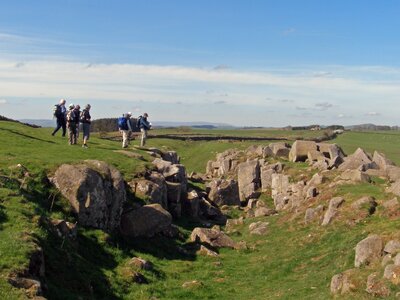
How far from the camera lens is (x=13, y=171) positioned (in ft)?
106

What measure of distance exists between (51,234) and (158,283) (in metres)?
6.40

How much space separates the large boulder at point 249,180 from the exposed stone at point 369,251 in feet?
108

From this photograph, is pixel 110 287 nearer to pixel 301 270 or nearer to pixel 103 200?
pixel 103 200

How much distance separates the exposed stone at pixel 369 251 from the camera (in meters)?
26.0

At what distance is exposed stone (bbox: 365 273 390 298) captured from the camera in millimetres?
21859

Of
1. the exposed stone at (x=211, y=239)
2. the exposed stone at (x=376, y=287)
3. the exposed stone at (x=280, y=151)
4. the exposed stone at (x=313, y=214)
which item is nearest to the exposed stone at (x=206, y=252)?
the exposed stone at (x=211, y=239)

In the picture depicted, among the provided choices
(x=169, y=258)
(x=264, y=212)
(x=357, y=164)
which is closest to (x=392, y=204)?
(x=169, y=258)

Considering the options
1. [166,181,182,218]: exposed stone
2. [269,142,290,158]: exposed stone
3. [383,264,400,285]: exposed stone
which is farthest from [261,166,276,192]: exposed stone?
[383,264,400,285]: exposed stone

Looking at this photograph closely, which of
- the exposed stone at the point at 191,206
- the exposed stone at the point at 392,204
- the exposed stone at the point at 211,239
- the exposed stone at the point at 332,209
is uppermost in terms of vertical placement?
the exposed stone at the point at 392,204

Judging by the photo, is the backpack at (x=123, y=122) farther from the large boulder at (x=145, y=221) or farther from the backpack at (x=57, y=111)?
the large boulder at (x=145, y=221)

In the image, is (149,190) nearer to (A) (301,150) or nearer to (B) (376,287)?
(B) (376,287)

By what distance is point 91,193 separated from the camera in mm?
31969

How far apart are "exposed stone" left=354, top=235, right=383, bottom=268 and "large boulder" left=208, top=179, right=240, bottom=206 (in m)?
30.3

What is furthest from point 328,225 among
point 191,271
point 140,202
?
point 140,202
